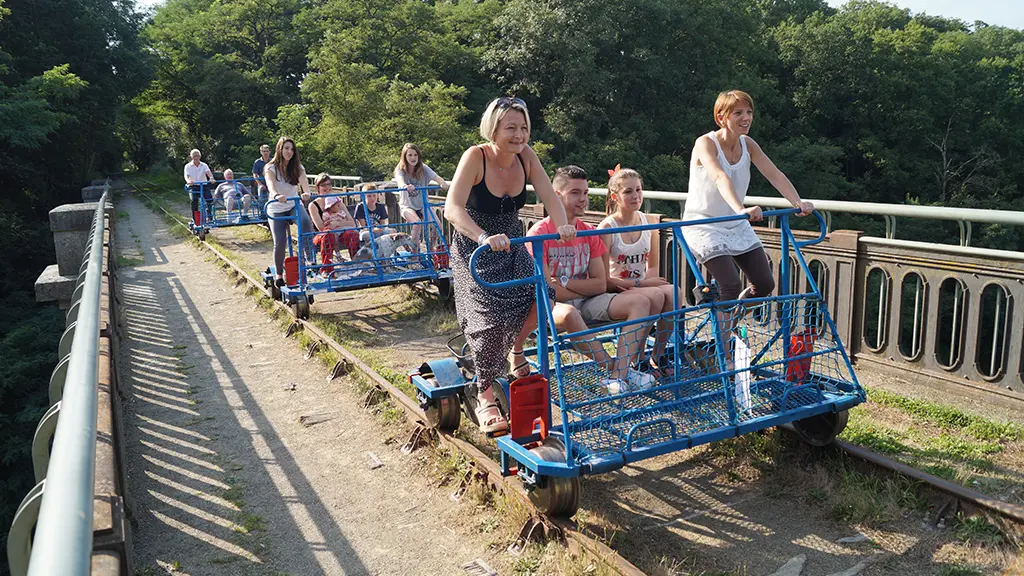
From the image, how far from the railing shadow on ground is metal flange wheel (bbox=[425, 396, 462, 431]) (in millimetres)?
930

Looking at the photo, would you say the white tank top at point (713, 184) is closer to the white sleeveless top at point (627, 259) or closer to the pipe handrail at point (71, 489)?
the white sleeveless top at point (627, 259)

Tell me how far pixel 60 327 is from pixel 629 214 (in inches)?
777

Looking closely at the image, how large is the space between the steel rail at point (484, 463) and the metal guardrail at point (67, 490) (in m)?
2.17

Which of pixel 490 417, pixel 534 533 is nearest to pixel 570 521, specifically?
pixel 534 533

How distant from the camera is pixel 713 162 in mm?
4805

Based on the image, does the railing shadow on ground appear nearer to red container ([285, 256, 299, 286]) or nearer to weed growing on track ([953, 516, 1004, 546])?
red container ([285, 256, 299, 286])

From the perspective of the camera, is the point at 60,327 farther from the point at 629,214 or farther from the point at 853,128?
the point at 853,128

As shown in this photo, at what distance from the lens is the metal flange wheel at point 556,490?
12.7ft

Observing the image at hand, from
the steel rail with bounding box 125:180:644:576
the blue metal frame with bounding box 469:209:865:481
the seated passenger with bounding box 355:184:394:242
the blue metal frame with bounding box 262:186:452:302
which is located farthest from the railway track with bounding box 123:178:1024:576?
the seated passenger with bounding box 355:184:394:242

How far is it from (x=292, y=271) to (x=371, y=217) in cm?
145

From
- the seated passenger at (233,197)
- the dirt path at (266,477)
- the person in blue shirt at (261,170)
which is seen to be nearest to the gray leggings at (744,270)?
the dirt path at (266,477)

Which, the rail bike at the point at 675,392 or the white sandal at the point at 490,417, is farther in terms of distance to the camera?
the white sandal at the point at 490,417

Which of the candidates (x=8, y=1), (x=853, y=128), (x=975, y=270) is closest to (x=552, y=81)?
(x=853, y=128)

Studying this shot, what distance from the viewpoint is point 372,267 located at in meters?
9.38
